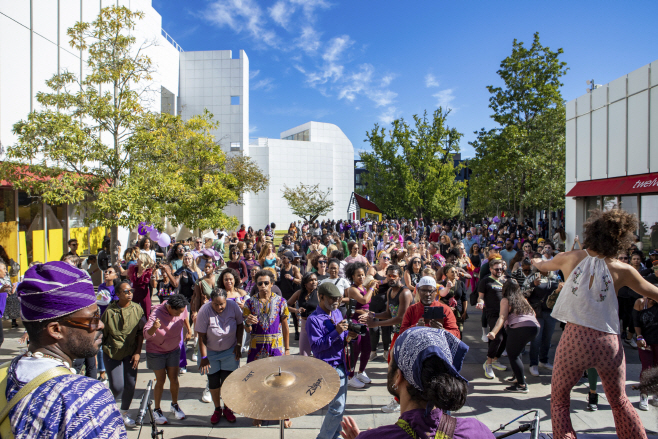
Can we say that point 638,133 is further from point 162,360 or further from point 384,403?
point 162,360

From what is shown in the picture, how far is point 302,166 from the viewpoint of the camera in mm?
47875

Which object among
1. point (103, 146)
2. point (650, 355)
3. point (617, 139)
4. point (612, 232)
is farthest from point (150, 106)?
point (617, 139)

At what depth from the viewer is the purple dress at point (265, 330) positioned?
482 centimetres

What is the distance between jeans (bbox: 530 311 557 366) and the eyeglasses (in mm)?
6270

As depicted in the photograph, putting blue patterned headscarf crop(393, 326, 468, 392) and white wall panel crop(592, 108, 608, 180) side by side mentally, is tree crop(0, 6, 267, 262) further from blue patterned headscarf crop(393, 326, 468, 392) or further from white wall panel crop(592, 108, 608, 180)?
white wall panel crop(592, 108, 608, 180)

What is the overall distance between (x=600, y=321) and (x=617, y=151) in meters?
15.2

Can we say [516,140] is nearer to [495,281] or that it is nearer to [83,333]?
[495,281]

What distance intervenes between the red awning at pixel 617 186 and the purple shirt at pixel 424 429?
47.9 feet

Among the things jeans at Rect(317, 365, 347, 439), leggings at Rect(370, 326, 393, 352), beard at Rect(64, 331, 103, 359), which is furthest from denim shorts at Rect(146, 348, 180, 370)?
beard at Rect(64, 331, 103, 359)

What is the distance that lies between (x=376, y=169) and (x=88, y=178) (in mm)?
24636

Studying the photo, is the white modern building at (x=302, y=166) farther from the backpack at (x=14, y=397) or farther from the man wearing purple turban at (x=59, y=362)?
the backpack at (x=14, y=397)

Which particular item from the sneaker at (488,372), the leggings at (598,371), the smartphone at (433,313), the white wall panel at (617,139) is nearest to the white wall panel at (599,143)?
the white wall panel at (617,139)

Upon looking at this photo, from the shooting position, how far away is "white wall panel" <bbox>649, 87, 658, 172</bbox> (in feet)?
42.8

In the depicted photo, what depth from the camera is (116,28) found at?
1085 cm
